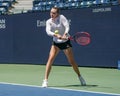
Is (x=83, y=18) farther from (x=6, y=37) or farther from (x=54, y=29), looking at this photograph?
(x=54, y=29)

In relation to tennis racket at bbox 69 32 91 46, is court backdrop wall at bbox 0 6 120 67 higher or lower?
lower

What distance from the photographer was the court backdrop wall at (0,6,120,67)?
13734 mm

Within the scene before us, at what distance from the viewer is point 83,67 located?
1480 centimetres

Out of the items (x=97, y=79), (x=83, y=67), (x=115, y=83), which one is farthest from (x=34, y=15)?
(x=115, y=83)

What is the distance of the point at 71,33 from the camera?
14.9 meters

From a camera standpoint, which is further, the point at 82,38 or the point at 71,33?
the point at 71,33

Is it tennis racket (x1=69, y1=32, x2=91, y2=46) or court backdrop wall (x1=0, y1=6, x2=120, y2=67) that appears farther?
court backdrop wall (x1=0, y1=6, x2=120, y2=67)

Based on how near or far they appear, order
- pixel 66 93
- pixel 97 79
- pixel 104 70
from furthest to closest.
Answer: pixel 104 70, pixel 97 79, pixel 66 93

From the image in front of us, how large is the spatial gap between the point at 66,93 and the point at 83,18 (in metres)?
6.76

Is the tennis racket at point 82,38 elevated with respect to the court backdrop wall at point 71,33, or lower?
elevated

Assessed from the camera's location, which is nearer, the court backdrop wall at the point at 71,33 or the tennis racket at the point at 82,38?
the tennis racket at the point at 82,38

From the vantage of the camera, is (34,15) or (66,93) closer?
(66,93)

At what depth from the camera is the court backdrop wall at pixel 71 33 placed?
1373 cm

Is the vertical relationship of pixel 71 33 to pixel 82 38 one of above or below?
below
